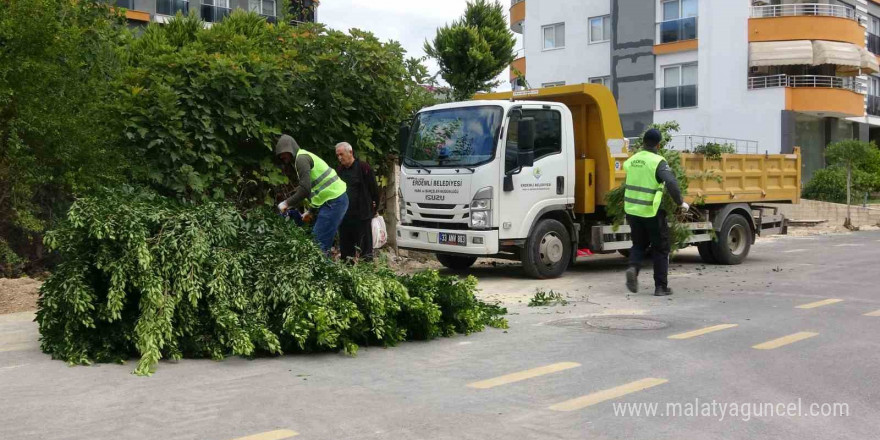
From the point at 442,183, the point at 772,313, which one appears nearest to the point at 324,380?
the point at 772,313

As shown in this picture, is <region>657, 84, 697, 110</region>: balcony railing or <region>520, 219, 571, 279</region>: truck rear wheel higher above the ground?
<region>657, 84, 697, 110</region>: balcony railing

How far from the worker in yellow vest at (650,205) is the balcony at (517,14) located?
29772 millimetres

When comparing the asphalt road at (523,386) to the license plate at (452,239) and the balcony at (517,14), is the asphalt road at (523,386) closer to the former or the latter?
the license plate at (452,239)

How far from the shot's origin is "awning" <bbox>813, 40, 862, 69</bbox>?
1275 inches

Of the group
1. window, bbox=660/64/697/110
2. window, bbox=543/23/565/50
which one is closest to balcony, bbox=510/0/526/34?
window, bbox=543/23/565/50

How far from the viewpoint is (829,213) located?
86.1 feet

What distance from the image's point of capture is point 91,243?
6.80 meters

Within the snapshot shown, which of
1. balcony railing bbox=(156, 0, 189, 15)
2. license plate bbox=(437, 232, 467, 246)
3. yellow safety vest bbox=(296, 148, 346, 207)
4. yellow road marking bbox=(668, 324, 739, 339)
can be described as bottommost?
yellow road marking bbox=(668, 324, 739, 339)

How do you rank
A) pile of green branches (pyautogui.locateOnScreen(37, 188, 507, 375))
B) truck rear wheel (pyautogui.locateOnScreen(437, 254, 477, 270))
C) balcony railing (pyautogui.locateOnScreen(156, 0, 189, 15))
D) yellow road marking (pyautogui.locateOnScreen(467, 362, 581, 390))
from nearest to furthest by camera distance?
yellow road marking (pyautogui.locateOnScreen(467, 362, 581, 390)), pile of green branches (pyautogui.locateOnScreen(37, 188, 507, 375)), truck rear wheel (pyautogui.locateOnScreen(437, 254, 477, 270)), balcony railing (pyautogui.locateOnScreen(156, 0, 189, 15))

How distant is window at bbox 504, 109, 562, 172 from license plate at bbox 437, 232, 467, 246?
1.11 metres

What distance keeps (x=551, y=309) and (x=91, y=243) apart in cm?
483

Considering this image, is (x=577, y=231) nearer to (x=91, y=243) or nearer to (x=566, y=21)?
(x=91, y=243)

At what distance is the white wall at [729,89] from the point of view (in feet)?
108

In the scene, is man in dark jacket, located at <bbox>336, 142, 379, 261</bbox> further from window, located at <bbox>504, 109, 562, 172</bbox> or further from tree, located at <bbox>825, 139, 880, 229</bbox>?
tree, located at <bbox>825, 139, 880, 229</bbox>
